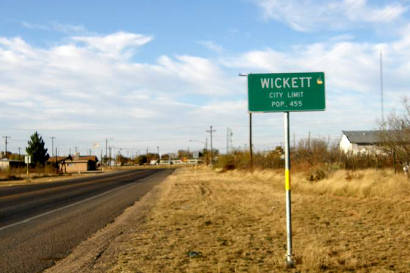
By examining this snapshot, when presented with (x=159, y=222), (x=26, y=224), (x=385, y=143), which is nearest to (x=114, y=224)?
(x=159, y=222)

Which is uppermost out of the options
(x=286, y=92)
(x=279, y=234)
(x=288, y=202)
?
(x=286, y=92)

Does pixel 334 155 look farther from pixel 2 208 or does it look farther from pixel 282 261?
pixel 282 261

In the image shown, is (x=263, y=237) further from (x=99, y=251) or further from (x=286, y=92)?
(x=286, y=92)

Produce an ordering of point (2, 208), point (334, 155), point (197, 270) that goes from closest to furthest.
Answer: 1. point (197, 270)
2. point (2, 208)
3. point (334, 155)

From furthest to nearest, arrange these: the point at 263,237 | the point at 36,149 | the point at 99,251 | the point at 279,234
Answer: the point at 36,149 < the point at 279,234 < the point at 263,237 < the point at 99,251

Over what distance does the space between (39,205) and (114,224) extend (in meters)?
7.57

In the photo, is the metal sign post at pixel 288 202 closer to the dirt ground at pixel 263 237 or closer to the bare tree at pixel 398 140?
the dirt ground at pixel 263 237

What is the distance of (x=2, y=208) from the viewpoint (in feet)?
57.0

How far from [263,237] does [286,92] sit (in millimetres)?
3904

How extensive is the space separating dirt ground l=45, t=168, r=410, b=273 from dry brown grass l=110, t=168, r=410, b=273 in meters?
0.02

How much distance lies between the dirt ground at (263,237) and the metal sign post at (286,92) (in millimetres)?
1231

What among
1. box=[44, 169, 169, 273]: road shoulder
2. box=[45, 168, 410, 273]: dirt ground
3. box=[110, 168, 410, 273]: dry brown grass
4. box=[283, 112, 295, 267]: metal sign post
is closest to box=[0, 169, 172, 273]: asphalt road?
box=[44, 169, 169, 273]: road shoulder

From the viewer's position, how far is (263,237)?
377 inches

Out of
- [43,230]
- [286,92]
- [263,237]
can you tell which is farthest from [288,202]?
[43,230]
